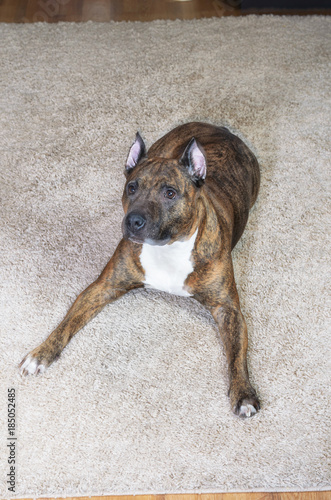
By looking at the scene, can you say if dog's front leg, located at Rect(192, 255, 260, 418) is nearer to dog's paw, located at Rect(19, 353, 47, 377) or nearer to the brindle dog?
the brindle dog

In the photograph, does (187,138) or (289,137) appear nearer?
(187,138)

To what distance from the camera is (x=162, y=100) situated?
3.84 meters

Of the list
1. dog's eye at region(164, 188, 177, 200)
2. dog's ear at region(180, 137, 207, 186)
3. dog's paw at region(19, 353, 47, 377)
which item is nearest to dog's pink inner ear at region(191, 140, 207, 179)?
dog's ear at region(180, 137, 207, 186)

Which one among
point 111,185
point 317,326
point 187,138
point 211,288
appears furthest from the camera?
point 111,185

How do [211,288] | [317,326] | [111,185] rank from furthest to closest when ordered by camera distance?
[111,185] → [317,326] → [211,288]

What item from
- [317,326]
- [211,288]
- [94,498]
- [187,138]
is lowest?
[94,498]

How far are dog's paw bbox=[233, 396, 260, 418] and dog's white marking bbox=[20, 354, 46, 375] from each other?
30.6 inches

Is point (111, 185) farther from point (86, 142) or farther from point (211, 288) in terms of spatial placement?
point (211, 288)

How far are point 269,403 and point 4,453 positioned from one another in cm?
101

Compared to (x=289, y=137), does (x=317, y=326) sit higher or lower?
lower

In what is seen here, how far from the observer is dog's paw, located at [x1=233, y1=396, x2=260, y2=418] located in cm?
223

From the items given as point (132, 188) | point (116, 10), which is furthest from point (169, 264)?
point (116, 10)

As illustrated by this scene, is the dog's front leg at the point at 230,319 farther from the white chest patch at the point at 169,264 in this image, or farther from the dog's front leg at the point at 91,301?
the dog's front leg at the point at 91,301

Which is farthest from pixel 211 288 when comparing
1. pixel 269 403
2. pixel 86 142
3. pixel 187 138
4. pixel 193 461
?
pixel 86 142
